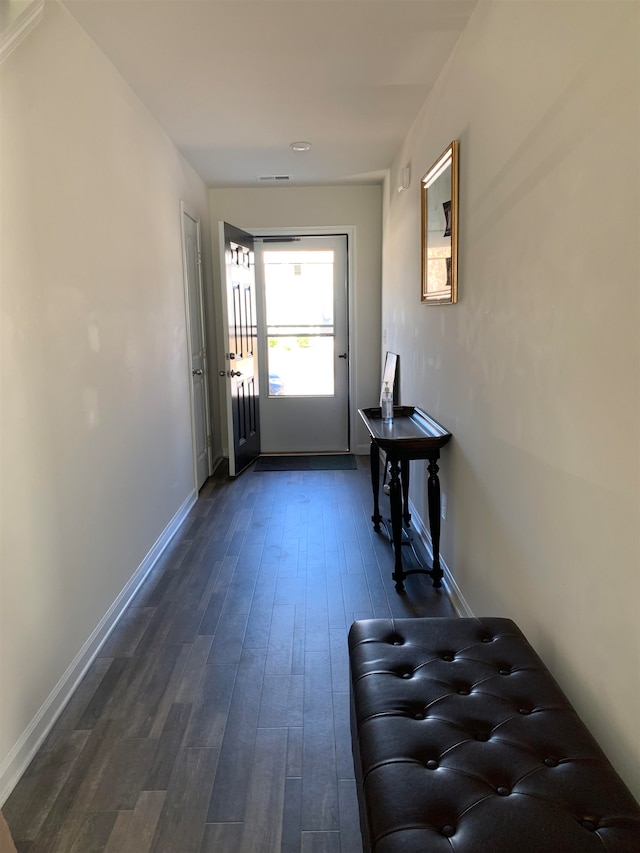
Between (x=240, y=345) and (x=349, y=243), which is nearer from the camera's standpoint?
(x=240, y=345)

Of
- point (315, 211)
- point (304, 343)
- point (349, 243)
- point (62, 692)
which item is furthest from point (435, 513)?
point (315, 211)

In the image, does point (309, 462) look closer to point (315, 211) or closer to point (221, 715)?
Result: point (315, 211)

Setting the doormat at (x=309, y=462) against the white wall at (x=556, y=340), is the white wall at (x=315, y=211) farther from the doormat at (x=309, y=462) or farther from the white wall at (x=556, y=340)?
the white wall at (x=556, y=340)

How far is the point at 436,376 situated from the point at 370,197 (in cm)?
274

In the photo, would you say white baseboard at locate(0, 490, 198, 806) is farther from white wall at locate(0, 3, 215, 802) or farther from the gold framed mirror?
the gold framed mirror

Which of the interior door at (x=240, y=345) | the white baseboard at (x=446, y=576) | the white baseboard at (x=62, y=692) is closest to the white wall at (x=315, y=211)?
the interior door at (x=240, y=345)

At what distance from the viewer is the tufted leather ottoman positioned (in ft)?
3.12

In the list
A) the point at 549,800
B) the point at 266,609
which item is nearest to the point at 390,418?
the point at 266,609

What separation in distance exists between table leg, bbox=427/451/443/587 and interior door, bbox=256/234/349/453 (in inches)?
109

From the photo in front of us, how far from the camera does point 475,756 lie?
3.67 feet

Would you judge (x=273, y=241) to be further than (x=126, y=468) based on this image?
Yes

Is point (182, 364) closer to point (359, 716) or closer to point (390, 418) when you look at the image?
point (390, 418)

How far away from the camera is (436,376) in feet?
9.59

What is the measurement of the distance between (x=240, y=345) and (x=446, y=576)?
276cm
